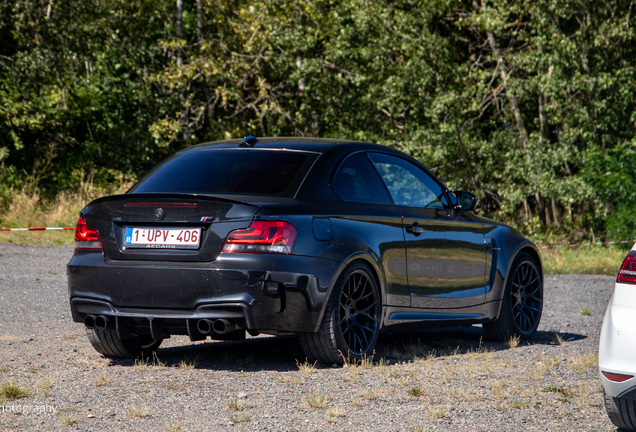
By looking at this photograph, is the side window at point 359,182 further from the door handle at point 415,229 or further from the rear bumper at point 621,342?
the rear bumper at point 621,342

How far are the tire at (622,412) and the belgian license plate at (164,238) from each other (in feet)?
8.60

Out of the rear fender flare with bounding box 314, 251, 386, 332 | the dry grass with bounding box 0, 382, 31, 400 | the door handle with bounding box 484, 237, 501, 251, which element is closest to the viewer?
the dry grass with bounding box 0, 382, 31, 400

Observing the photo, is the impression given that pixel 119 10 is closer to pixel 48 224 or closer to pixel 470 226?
pixel 48 224

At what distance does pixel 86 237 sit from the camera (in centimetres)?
535

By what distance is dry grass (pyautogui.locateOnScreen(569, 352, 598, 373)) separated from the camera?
5582mm

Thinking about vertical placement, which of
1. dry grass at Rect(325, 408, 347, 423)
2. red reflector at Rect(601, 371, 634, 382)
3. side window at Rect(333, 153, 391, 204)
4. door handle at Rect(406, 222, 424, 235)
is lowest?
dry grass at Rect(325, 408, 347, 423)

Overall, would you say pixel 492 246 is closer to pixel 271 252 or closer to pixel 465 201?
pixel 465 201

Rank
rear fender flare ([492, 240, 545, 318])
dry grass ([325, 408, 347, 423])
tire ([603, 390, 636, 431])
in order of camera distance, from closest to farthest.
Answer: tire ([603, 390, 636, 431])
dry grass ([325, 408, 347, 423])
rear fender flare ([492, 240, 545, 318])

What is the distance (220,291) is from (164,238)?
1.71 ft

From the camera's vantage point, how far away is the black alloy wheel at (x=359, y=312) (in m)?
5.46

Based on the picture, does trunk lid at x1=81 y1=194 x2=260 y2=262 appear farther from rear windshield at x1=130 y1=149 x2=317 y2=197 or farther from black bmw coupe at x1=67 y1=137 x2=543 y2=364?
rear windshield at x1=130 y1=149 x2=317 y2=197

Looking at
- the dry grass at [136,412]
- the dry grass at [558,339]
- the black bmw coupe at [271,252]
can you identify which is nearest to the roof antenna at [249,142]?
the black bmw coupe at [271,252]

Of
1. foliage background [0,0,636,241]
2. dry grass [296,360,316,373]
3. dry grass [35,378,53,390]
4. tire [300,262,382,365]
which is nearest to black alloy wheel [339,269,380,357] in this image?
tire [300,262,382,365]

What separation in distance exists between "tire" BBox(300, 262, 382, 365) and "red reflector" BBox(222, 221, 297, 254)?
582mm
